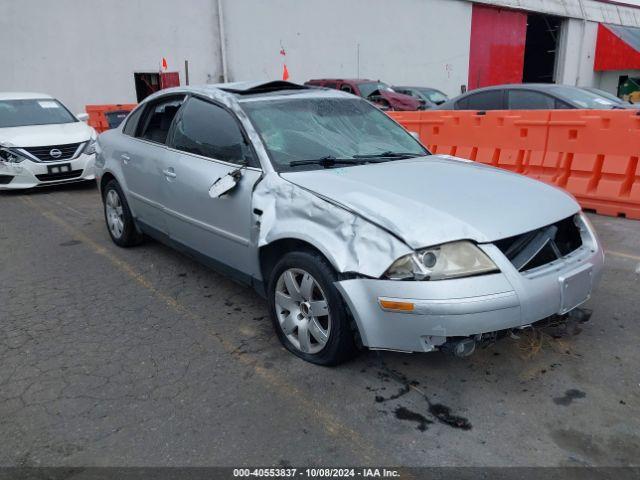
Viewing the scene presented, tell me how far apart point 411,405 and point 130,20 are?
56.6 feet

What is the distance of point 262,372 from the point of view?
321 centimetres

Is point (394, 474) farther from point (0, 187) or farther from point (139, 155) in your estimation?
point (0, 187)

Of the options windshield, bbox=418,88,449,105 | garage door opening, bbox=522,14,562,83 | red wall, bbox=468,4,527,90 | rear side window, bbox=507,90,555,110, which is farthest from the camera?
garage door opening, bbox=522,14,562,83

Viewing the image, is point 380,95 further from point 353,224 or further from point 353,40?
point 353,224

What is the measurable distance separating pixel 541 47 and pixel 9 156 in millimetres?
31465

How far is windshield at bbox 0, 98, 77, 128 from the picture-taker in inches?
366

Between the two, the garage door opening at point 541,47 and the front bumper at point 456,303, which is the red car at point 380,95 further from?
the garage door opening at point 541,47

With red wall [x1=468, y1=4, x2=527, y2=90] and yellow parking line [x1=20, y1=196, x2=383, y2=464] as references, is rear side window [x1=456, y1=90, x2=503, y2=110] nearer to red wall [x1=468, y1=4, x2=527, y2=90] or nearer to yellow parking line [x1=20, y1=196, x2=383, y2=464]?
yellow parking line [x1=20, y1=196, x2=383, y2=464]

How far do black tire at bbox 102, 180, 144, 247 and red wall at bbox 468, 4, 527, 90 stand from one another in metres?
24.7

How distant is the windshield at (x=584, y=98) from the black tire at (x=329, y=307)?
653 centimetres

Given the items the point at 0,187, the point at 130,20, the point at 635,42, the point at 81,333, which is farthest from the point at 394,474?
the point at 635,42

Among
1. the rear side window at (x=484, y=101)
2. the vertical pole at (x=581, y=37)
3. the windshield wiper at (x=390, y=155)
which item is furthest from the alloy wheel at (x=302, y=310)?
the vertical pole at (x=581, y=37)

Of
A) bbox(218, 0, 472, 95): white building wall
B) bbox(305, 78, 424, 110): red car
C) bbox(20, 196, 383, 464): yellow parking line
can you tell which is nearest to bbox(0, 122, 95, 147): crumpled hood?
bbox(20, 196, 383, 464): yellow parking line

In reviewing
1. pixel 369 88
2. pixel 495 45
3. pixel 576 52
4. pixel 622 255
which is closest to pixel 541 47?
pixel 576 52
